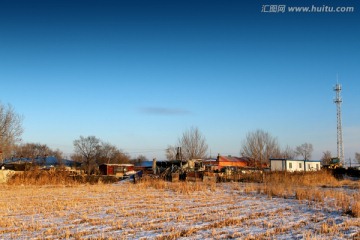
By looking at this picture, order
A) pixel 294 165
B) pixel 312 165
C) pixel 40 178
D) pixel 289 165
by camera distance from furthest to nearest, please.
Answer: pixel 312 165, pixel 294 165, pixel 289 165, pixel 40 178

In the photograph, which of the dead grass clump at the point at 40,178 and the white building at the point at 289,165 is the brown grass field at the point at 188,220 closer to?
the dead grass clump at the point at 40,178

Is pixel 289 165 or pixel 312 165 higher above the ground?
pixel 289 165

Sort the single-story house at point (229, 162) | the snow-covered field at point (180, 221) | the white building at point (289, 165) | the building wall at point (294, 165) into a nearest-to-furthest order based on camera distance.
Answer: the snow-covered field at point (180, 221) < the white building at point (289, 165) < the building wall at point (294, 165) < the single-story house at point (229, 162)

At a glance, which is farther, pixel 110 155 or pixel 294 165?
pixel 110 155

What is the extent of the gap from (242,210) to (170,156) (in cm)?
7410

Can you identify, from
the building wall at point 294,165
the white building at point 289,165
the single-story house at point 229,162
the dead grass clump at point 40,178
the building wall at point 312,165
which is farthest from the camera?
the single-story house at point 229,162

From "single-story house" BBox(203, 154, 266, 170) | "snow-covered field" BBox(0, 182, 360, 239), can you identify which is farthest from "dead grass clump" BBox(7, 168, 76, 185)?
"single-story house" BBox(203, 154, 266, 170)

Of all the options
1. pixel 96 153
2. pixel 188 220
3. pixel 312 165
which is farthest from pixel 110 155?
pixel 188 220

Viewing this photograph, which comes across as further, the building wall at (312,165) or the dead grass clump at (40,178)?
the building wall at (312,165)

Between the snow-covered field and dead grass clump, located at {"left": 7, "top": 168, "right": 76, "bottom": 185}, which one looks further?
dead grass clump, located at {"left": 7, "top": 168, "right": 76, "bottom": 185}

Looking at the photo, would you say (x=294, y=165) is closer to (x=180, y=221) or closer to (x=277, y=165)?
(x=277, y=165)

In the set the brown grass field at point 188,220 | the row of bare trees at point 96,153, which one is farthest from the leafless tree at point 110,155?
the brown grass field at point 188,220

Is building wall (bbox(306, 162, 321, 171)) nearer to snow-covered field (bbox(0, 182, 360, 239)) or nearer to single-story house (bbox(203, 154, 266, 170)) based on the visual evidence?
single-story house (bbox(203, 154, 266, 170))

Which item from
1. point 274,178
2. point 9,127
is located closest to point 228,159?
point 9,127
